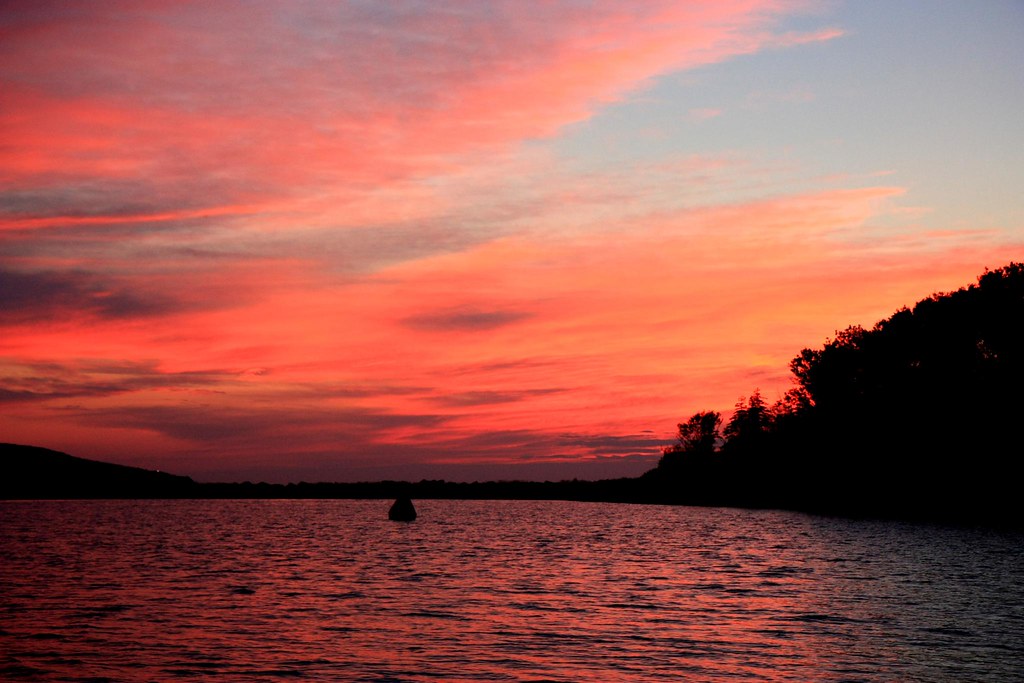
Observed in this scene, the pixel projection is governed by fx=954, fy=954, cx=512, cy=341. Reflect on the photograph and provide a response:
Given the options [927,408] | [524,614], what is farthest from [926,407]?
[524,614]

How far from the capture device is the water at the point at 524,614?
101 ft

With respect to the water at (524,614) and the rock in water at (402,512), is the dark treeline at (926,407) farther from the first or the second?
the rock in water at (402,512)

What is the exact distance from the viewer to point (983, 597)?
152 feet

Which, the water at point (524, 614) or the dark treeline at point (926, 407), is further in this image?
the dark treeline at point (926, 407)

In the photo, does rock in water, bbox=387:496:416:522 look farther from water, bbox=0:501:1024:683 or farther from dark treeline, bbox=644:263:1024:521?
water, bbox=0:501:1024:683

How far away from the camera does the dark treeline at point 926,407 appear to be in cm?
11969

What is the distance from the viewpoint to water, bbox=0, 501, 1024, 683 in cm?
3067

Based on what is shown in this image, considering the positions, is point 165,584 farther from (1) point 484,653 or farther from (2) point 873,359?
(2) point 873,359

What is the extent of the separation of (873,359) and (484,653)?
11894 centimetres

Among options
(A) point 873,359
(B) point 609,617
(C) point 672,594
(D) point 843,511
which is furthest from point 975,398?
(B) point 609,617

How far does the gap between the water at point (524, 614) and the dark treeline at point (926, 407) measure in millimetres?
44357

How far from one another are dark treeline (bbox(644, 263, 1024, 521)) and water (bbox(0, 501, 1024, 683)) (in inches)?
1746

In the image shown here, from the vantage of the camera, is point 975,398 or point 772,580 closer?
point 772,580

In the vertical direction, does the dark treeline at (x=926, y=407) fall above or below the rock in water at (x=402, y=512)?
above
